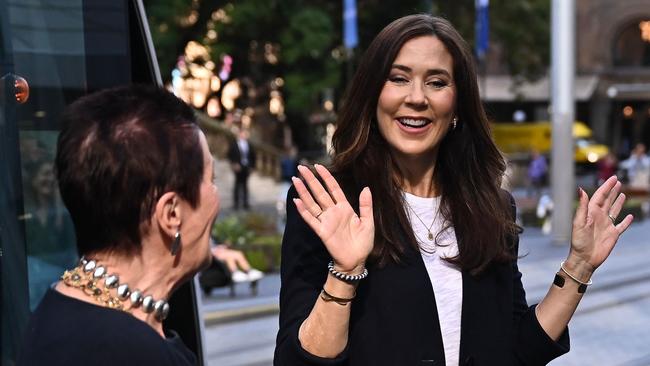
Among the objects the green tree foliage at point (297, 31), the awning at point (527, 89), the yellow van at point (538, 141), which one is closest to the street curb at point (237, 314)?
the green tree foliage at point (297, 31)

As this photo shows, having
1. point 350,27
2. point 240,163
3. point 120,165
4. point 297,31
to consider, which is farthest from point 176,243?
point 297,31

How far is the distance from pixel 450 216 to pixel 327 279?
0.45 metres

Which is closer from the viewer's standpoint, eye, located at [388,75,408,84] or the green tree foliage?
eye, located at [388,75,408,84]

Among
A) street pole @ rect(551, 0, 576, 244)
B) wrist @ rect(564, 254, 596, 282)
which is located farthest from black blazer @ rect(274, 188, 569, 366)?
street pole @ rect(551, 0, 576, 244)

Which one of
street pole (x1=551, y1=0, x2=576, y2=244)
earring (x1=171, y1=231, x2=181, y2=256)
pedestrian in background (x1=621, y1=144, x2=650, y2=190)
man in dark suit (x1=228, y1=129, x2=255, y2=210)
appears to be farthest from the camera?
pedestrian in background (x1=621, y1=144, x2=650, y2=190)

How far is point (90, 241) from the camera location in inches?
62.4

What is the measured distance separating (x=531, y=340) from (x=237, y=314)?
740cm

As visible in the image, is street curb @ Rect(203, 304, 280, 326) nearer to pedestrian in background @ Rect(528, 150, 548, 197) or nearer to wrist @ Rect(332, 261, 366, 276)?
wrist @ Rect(332, 261, 366, 276)

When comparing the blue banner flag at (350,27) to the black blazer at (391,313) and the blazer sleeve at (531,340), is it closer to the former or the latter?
the blazer sleeve at (531,340)

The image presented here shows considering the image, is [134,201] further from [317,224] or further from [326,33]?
[326,33]

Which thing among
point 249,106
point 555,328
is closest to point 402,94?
point 555,328

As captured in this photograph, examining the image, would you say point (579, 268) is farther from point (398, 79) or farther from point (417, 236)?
point (398, 79)

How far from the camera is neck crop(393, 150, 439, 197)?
2525 millimetres

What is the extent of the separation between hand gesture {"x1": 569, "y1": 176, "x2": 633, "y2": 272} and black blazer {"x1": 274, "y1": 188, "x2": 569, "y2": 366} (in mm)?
247
